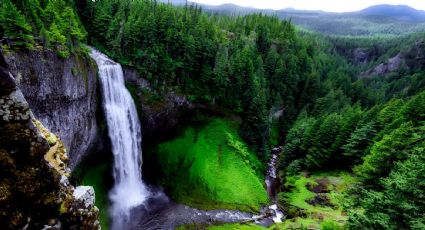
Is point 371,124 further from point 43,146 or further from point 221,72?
point 43,146

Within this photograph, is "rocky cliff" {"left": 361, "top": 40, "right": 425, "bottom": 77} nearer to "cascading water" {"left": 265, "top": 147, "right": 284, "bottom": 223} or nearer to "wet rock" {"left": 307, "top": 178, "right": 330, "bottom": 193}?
"cascading water" {"left": 265, "top": 147, "right": 284, "bottom": 223}

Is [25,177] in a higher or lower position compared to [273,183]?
higher

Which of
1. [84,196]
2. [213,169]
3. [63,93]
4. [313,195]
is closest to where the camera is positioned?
[84,196]

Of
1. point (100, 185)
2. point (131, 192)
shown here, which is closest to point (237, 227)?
point (131, 192)

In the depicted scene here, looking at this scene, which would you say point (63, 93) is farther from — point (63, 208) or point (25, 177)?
point (25, 177)

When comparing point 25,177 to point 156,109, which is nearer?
point 25,177

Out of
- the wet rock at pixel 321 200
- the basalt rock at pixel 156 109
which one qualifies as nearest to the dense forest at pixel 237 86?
the basalt rock at pixel 156 109

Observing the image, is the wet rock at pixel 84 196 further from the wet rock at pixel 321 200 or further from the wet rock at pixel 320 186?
the wet rock at pixel 320 186

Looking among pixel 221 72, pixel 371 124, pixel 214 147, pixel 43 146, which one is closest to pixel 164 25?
pixel 221 72
